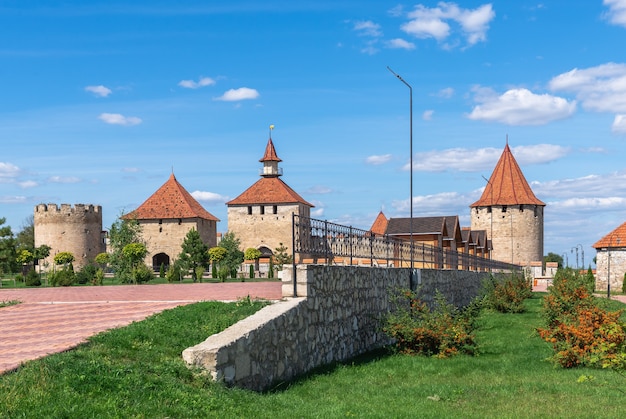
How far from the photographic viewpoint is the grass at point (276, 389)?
21.8 feet

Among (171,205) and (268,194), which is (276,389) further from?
(268,194)

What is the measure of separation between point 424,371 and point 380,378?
118 cm

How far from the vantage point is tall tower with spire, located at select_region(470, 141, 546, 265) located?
81438 mm

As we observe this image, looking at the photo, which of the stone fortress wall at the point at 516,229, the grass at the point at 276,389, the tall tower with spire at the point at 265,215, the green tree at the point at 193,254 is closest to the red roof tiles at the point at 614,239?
the stone fortress wall at the point at 516,229

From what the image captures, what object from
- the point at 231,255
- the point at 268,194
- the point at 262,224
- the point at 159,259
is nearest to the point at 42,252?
the point at 159,259

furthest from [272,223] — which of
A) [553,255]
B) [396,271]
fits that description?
[553,255]

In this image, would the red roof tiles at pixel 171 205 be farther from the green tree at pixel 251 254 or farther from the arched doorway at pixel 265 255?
the green tree at pixel 251 254

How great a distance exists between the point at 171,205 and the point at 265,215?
33.5 feet

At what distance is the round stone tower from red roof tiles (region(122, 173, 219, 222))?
5317 mm

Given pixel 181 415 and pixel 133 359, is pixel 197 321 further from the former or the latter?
pixel 181 415

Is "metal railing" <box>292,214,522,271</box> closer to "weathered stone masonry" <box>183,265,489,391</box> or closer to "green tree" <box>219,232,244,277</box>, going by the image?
"weathered stone masonry" <box>183,265,489,391</box>

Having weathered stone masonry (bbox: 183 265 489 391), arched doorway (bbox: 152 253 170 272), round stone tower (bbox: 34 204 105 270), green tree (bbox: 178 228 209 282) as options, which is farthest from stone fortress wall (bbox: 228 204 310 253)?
weathered stone masonry (bbox: 183 265 489 391)

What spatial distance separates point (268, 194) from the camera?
83125mm

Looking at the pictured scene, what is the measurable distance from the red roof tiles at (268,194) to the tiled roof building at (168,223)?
4.74m
